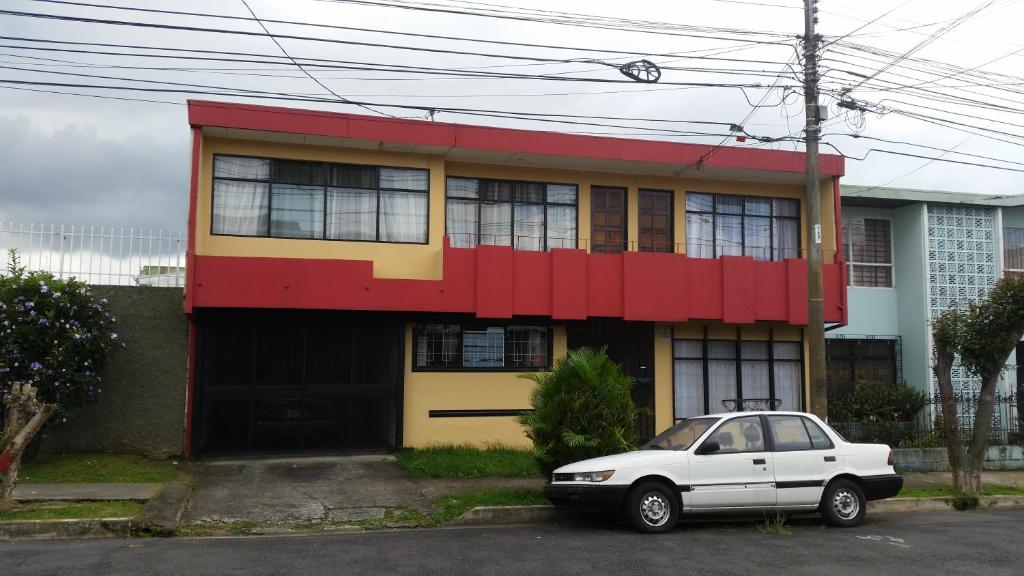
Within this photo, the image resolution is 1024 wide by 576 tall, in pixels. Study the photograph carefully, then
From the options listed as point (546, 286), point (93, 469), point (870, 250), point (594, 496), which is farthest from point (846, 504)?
point (870, 250)

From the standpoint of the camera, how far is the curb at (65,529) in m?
9.23

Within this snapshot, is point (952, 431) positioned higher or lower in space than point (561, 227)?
lower

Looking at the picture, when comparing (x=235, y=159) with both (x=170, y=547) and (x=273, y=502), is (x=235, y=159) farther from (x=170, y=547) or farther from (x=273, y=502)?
(x=170, y=547)

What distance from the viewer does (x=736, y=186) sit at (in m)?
18.3

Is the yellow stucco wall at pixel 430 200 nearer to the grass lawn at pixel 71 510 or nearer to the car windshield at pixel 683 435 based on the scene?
the grass lawn at pixel 71 510

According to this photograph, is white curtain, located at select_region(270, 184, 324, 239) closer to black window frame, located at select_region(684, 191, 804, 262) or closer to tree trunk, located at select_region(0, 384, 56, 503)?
tree trunk, located at select_region(0, 384, 56, 503)

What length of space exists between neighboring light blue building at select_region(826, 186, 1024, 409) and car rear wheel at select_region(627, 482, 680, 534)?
11080 millimetres

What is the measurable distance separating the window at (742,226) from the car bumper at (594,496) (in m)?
9.18

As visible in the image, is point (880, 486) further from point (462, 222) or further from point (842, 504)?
point (462, 222)

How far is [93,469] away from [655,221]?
37.5ft

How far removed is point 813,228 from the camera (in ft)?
42.3

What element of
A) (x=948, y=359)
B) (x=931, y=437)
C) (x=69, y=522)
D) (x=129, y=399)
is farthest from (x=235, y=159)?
(x=931, y=437)

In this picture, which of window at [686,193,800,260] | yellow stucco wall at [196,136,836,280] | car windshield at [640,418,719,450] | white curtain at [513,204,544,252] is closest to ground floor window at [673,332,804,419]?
window at [686,193,800,260]

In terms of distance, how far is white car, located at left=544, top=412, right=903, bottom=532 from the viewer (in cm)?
974
